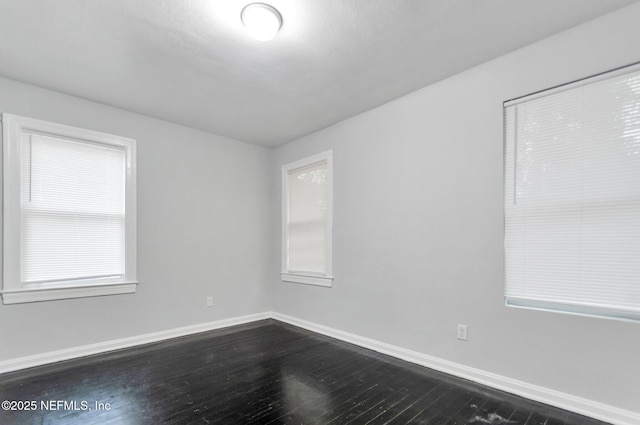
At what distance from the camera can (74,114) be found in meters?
3.19

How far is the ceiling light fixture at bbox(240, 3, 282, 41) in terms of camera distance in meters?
1.94

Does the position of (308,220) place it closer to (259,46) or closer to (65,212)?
(259,46)

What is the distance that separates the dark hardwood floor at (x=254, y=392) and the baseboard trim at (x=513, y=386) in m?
0.06

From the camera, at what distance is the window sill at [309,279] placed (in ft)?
12.8

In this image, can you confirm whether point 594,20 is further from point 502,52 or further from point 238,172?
point 238,172

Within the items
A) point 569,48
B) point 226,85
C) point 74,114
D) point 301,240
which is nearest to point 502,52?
point 569,48

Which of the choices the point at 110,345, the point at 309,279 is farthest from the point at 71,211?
the point at 309,279

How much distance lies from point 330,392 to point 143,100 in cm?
331

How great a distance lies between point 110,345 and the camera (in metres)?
3.28

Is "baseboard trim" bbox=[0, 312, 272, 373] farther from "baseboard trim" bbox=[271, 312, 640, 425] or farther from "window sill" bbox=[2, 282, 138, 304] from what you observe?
"baseboard trim" bbox=[271, 312, 640, 425]

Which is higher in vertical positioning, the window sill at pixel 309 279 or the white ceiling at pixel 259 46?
the white ceiling at pixel 259 46

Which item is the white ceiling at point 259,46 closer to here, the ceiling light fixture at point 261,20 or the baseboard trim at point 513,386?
the ceiling light fixture at point 261,20

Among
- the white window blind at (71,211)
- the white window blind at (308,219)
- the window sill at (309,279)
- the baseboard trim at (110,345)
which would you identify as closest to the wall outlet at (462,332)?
the window sill at (309,279)

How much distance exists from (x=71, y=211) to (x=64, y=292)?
2.61 feet
